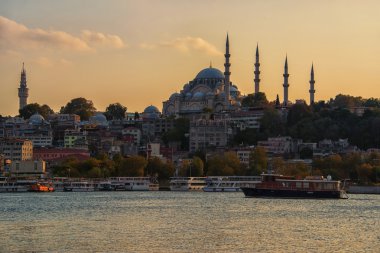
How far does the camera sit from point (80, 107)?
5758 inches

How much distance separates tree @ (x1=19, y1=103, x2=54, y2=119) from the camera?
141 metres

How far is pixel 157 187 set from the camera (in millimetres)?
86750

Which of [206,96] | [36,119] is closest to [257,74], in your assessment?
[206,96]

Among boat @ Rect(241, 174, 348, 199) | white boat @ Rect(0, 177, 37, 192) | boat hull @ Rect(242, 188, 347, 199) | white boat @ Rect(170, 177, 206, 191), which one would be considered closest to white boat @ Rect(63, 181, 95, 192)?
white boat @ Rect(0, 177, 37, 192)

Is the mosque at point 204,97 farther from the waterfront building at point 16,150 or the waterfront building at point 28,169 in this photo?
the waterfront building at point 28,169

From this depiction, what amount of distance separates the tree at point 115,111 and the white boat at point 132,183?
5414cm

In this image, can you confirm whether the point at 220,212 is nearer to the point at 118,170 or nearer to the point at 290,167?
the point at 290,167

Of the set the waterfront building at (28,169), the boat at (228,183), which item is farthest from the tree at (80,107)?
the boat at (228,183)

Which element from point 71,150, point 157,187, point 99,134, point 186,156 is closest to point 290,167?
→ point 157,187

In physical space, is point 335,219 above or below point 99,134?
below

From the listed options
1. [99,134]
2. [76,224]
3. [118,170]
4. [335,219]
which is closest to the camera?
[76,224]

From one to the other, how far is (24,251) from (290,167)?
5599 cm

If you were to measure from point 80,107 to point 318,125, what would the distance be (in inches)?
1977

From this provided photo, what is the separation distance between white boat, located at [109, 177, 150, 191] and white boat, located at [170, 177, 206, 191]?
78.5 inches
